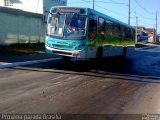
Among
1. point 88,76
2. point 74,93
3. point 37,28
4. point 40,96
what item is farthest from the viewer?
point 37,28

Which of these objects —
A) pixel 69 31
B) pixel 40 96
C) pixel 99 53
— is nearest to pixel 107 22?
pixel 99 53

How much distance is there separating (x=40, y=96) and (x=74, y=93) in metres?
1.39

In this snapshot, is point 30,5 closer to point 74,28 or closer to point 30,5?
point 30,5

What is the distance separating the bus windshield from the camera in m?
18.5

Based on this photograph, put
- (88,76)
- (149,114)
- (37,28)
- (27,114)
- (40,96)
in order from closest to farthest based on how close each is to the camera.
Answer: (27,114) < (149,114) < (40,96) < (88,76) < (37,28)

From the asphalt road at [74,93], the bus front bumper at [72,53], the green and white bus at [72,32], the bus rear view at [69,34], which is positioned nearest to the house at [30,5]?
the green and white bus at [72,32]

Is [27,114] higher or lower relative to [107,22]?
lower

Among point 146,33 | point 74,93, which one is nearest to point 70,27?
point 74,93

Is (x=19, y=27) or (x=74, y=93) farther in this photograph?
(x=19, y=27)

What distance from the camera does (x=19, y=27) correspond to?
110 feet

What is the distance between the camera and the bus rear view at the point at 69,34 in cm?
1841

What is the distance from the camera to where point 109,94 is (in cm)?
1227

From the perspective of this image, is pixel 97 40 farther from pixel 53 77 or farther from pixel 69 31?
pixel 53 77

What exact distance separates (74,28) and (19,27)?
629 inches
